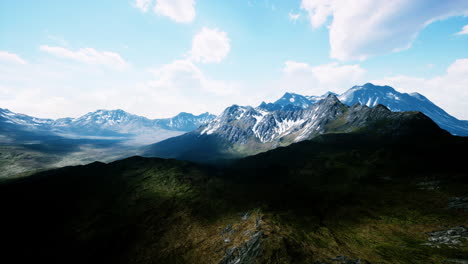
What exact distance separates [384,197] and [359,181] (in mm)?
24967

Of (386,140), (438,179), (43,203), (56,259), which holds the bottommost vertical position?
(56,259)

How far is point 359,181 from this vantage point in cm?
11738

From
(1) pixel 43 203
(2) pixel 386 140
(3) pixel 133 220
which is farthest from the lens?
(2) pixel 386 140

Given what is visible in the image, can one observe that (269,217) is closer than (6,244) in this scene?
Yes

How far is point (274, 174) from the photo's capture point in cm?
16125

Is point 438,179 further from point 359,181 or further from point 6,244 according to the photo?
point 6,244

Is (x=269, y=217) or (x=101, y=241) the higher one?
(x=269, y=217)

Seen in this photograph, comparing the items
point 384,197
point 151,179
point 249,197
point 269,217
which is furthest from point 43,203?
point 384,197

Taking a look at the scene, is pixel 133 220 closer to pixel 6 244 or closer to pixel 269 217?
pixel 6 244

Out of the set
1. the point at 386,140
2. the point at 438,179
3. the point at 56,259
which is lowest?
the point at 56,259

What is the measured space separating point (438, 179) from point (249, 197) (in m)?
92.2

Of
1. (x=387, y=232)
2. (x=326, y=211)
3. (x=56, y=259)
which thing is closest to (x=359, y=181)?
(x=326, y=211)

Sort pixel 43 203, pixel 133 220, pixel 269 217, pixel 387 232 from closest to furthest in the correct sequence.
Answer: pixel 387 232
pixel 269 217
pixel 133 220
pixel 43 203

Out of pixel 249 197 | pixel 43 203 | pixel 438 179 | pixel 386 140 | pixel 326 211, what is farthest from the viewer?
pixel 386 140
